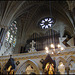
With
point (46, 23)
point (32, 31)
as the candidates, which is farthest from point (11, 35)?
point (46, 23)

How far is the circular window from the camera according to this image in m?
16.8

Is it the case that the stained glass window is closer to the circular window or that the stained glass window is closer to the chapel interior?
the chapel interior

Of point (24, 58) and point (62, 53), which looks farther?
point (24, 58)

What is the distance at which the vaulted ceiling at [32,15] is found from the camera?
14.2 m

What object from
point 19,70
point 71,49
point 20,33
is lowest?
point 19,70

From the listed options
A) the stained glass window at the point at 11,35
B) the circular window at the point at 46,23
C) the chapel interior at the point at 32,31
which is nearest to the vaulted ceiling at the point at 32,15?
the chapel interior at the point at 32,31

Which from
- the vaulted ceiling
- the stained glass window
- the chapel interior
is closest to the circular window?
the chapel interior

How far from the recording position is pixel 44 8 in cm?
1725

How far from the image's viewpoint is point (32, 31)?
677 inches

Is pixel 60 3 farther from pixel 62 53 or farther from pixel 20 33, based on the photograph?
pixel 62 53

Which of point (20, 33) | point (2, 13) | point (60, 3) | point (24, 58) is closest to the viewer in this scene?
point (24, 58)

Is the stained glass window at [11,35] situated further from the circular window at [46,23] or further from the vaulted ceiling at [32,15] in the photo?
the circular window at [46,23]

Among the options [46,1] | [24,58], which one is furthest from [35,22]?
[24,58]

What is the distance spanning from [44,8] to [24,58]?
942cm
